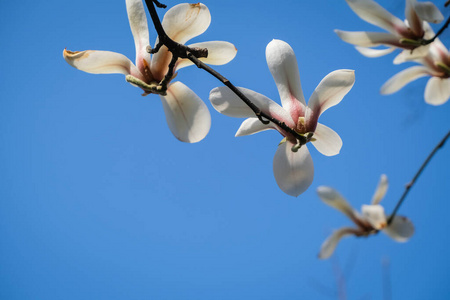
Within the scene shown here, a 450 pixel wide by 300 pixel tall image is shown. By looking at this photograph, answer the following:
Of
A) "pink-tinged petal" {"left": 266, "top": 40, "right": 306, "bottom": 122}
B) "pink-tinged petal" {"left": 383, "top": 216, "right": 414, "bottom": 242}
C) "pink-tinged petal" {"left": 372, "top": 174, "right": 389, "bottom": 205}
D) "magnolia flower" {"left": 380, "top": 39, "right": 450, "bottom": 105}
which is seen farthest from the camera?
"pink-tinged petal" {"left": 372, "top": 174, "right": 389, "bottom": 205}

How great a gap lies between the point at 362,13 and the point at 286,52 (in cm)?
18

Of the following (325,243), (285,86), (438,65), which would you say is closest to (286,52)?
(285,86)

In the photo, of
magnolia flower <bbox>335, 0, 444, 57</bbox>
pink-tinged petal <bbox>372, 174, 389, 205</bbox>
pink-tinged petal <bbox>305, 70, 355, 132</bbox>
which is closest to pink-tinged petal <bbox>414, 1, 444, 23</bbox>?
magnolia flower <bbox>335, 0, 444, 57</bbox>

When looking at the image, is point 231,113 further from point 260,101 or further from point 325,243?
point 325,243

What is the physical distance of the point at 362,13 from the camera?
2.04ft

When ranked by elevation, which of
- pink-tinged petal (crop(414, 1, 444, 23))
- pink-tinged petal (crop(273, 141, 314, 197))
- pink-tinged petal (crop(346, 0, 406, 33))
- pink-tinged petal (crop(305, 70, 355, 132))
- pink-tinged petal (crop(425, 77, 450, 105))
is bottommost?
pink-tinged petal (crop(273, 141, 314, 197))

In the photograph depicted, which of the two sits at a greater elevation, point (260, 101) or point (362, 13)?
point (362, 13)

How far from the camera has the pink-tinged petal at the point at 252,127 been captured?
56cm

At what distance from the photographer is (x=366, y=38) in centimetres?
62

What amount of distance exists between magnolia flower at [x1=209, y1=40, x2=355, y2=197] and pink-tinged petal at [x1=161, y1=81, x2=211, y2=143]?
0.05m

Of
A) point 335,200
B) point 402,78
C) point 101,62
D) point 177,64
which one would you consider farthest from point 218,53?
point 335,200

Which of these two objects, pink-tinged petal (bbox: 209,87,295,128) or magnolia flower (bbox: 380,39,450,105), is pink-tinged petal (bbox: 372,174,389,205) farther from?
pink-tinged petal (bbox: 209,87,295,128)

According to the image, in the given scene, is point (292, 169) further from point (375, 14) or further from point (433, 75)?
point (433, 75)

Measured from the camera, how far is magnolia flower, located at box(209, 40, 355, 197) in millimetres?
532
